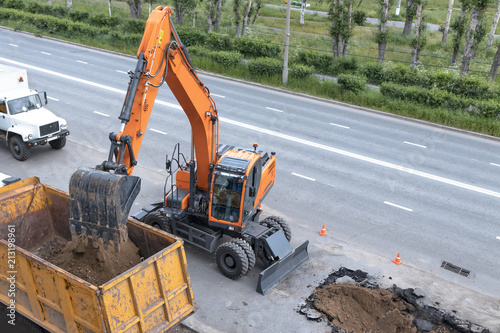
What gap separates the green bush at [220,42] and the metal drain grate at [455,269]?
77.2 feet

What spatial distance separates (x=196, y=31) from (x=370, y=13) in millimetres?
35093

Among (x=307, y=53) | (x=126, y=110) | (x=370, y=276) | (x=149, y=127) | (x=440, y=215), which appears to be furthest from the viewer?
(x=307, y=53)

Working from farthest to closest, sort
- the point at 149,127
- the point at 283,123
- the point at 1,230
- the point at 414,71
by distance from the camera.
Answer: the point at 414,71 < the point at 283,123 < the point at 149,127 < the point at 1,230

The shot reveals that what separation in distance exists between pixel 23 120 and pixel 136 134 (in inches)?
400

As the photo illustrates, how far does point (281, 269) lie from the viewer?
37.1ft

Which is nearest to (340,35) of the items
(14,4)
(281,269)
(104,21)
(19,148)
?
(104,21)

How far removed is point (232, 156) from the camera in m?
11.8

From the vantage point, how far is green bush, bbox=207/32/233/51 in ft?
107

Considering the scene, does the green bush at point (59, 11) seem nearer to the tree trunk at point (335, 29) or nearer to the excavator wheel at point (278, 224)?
the tree trunk at point (335, 29)

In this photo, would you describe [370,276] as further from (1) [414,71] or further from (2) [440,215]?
(1) [414,71]

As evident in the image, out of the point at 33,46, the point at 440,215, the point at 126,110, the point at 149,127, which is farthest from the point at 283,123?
the point at 33,46

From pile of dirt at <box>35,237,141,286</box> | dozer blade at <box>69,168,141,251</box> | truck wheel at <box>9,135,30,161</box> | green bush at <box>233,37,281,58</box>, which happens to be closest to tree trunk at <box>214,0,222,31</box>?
green bush at <box>233,37,281,58</box>

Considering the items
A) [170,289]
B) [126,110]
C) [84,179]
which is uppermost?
[126,110]

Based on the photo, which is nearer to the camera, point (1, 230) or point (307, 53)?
point (1, 230)
